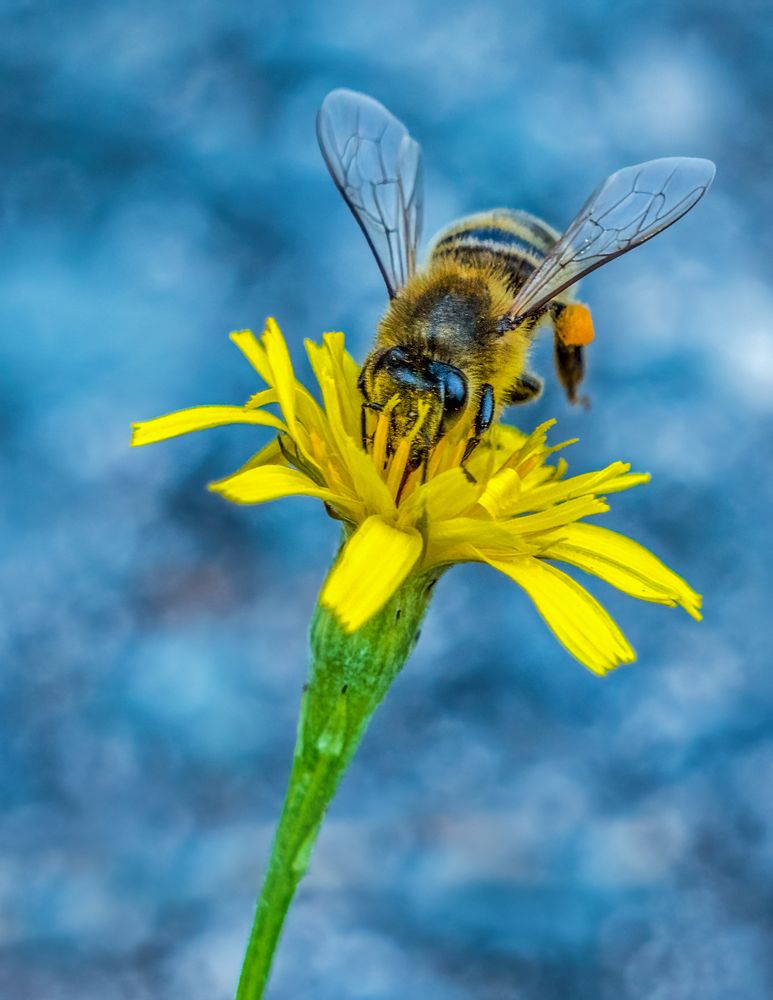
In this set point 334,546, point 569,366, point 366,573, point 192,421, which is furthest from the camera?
point 334,546

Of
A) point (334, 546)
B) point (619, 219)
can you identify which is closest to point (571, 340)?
point (619, 219)

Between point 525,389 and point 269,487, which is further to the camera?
point 525,389

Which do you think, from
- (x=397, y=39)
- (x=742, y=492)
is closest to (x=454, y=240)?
(x=742, y=492)

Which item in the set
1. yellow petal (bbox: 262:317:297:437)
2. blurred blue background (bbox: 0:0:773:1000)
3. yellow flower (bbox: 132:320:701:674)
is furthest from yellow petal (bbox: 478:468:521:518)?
blurred blue background (bbox: 0:0:773:1000)

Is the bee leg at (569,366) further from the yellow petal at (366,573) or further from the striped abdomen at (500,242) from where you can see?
the yellow petal at (366,573)

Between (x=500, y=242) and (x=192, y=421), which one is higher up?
(x=500, y=242)

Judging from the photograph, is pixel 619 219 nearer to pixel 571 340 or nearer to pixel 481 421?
pixel 571 340

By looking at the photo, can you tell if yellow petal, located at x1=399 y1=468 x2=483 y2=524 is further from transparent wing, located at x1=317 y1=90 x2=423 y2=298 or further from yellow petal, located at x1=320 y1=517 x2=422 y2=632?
transparent wing, located at x1=317 y1=90 x2=423 y2=298
